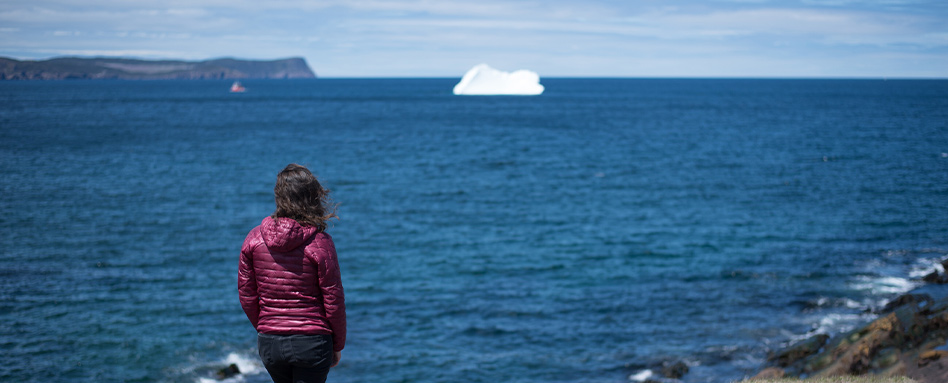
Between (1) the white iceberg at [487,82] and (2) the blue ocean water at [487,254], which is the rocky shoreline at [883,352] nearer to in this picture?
(2) the blue ocean water at [487,254]

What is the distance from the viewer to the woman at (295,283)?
4.39m

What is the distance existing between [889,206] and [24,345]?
3661cm

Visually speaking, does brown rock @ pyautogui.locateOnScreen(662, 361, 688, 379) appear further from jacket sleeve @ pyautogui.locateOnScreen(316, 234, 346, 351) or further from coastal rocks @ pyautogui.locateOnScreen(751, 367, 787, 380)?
jacket sleeve @ pyautogui.locateOnScreen(316, 234, 346, 351)

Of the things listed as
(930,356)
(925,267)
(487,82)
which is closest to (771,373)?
(930,356)

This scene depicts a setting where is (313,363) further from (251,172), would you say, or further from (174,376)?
(251,172)

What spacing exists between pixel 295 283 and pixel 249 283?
Result: 1.24 ft

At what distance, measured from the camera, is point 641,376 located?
15602 mm

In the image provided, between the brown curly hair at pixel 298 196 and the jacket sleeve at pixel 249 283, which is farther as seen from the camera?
the jacket sleeve at pixel 249 283

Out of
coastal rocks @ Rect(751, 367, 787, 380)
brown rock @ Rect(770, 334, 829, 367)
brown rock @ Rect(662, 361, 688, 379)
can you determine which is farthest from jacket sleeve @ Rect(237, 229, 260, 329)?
brown rock @ Rect(770, 334, 829, 367)

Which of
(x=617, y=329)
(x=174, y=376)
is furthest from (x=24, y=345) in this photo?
(x=617, y=329)

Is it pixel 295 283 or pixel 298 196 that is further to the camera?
pixel 295 283

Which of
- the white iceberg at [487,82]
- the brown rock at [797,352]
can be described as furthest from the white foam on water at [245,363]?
the white iceberg at [487,82]

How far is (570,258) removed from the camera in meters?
26.0

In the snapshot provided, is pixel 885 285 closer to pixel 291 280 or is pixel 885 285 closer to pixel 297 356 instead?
pixel 297 356
